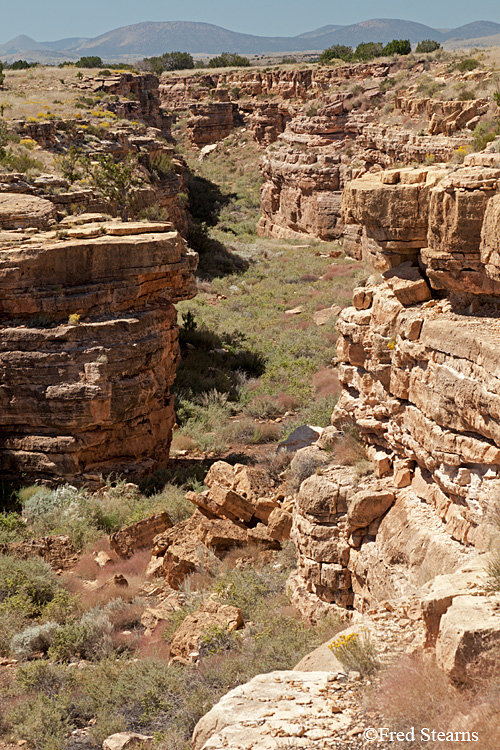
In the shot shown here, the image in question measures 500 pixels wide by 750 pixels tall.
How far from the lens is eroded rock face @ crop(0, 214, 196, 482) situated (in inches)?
472

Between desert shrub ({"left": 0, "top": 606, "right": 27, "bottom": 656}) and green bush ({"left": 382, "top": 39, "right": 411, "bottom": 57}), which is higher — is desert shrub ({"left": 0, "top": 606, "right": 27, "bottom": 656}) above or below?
below

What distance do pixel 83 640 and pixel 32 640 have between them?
0.60m

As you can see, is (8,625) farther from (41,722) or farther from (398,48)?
(398,48)

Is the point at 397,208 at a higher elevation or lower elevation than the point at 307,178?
higher

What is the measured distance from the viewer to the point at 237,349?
68.5 ft

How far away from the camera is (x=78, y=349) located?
474 inches

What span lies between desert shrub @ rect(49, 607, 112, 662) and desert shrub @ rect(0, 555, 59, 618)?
2.60 ft

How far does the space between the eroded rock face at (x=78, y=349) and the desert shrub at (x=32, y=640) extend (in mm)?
4464

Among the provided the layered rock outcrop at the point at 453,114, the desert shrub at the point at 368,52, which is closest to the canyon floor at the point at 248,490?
the layered rock outcrop at the point at 453,114

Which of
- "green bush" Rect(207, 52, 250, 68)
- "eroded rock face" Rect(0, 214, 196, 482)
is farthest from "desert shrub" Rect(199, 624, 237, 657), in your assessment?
"green bush" Rect(207, 52, 250, 68)

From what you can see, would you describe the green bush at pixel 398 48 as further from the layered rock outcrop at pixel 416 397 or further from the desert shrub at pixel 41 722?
the desert shrub at pixel 41 722

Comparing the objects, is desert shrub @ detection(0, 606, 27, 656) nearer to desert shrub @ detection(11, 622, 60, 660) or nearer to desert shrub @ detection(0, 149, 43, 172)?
desert shrub @ detection(11, 622, 60, 660)

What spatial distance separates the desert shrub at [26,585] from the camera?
8.60m

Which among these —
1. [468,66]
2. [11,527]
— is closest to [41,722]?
[11,527]
